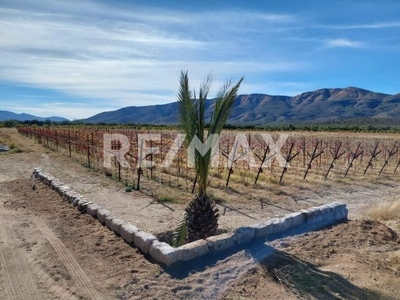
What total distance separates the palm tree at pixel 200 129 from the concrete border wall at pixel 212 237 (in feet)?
1.51

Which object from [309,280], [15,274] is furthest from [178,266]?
[15,274]

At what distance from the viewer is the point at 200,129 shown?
5.37 metres

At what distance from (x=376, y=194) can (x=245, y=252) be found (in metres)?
7.60

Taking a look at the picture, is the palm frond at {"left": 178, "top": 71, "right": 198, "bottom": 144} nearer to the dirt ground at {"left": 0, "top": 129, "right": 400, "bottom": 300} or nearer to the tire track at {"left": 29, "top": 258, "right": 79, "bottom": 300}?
the dirt ground at {"left": 0, "top": 129, "right": 400, "bottom": 300}

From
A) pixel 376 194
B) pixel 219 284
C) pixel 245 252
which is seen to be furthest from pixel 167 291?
pixel 376 194

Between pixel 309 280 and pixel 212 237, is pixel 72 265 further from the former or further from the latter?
pixel 309 280

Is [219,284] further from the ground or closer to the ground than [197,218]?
closer to the ground

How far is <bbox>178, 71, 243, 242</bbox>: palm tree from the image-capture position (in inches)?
208

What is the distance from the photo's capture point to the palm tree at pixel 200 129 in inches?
208

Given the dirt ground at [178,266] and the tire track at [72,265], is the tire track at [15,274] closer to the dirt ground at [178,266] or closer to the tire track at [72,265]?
the dirt ground at [178,266]

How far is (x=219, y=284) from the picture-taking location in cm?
420

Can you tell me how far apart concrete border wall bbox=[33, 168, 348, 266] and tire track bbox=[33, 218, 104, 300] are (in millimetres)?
857

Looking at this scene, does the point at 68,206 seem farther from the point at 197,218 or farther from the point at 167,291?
the point at 167,291

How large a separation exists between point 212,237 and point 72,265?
76.1 inches
